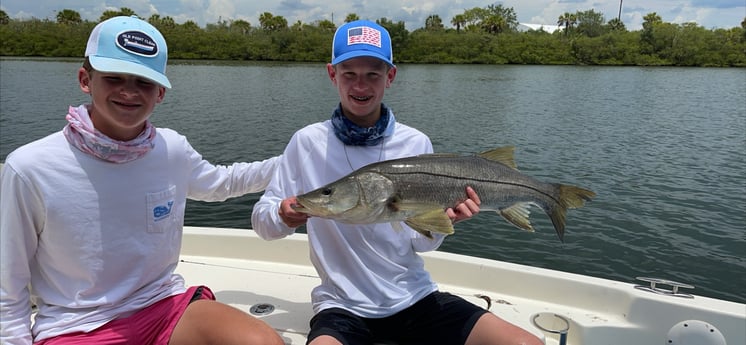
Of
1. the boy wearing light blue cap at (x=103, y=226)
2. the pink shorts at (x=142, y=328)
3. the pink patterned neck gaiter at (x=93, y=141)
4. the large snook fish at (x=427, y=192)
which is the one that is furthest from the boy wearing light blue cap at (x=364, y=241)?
the pink patterned neck gaiter at (x=93, y=141)

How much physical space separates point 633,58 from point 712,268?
70037mm

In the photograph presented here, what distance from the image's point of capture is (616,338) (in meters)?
3.34

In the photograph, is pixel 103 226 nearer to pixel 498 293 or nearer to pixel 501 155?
pixel 501 155

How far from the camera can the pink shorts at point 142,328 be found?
221cm

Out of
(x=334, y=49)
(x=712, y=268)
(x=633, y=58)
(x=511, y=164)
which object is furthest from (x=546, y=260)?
(x=633, y=58)

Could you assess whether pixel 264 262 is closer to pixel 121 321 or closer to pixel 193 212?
pixel 121 321

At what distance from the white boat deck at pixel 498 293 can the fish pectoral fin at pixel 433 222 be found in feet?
3.79

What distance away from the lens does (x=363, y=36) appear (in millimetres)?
2676

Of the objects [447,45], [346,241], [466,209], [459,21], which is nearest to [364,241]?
[346,241]

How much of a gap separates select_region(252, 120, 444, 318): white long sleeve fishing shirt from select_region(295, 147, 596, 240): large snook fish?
225 millimetres

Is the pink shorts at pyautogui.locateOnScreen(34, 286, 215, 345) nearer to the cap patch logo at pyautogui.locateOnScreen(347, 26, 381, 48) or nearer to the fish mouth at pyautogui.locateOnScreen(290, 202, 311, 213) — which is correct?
the fish mouth at pyautogui.locateOnScreen(290, 202, 311, 213)

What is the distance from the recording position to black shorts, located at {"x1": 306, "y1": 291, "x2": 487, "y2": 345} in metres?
2.55

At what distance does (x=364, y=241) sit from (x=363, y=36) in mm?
1083

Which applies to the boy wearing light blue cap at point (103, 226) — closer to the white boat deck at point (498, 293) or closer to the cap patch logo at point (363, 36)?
the white boat deck at point (498, 293)
